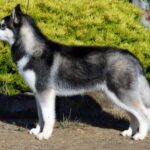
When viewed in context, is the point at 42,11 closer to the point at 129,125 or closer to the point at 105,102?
the point at 105,102

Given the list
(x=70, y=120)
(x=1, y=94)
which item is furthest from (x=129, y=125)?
(x=1, y=94)

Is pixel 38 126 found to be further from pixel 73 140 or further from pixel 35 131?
pixel 73 140

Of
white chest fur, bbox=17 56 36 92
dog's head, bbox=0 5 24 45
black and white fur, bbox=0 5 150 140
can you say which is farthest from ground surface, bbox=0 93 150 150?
dog's head, bbox=0 5 24 45

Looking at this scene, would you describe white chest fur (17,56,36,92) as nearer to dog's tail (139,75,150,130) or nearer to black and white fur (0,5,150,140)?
black and white fur (0,5,150,140)

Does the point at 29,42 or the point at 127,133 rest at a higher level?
the point at 29,42

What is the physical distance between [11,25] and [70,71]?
985 millimetres

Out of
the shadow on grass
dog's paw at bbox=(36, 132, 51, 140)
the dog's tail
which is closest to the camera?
the dog's tail

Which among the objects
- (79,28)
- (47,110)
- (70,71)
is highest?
(79,28)

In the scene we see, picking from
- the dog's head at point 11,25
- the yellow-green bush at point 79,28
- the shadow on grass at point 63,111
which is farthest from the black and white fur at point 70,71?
the yellow-green bush at point 79,28

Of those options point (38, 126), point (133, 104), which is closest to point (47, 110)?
point (38, 126)

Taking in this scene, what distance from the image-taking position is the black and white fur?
7691 millimetres

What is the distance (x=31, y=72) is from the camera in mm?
7828

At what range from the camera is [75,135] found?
8141mm

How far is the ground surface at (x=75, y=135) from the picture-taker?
7602mm
